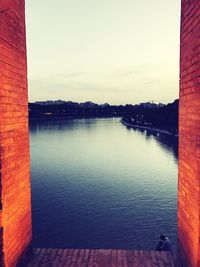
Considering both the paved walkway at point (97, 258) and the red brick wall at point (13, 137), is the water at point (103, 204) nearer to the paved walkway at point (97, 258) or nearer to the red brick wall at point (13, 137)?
the paved walkway at point (97, 258)

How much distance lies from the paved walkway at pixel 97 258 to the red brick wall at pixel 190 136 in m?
1.04

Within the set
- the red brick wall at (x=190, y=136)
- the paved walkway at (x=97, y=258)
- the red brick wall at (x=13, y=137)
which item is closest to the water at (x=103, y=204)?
the paved walkway at (x=97, y=258)

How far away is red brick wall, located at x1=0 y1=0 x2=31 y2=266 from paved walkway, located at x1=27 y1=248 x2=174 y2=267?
0.71 metres

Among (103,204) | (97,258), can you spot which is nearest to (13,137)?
(97,258)

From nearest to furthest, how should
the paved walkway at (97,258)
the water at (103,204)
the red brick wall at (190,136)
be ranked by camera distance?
1. the red brick wall at (190,136)
2. the paved walkway at (97,258)
3. the water at (103,204)

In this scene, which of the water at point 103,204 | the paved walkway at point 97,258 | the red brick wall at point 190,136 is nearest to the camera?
the red brick wall at point 190,136

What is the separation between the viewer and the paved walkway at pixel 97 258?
6.52 meters

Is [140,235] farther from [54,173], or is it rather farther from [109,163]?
[109,163]

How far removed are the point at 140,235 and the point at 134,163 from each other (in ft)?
68.5

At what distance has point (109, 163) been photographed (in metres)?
37.4

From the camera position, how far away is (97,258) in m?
6.81

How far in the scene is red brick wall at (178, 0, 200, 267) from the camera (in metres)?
4.60

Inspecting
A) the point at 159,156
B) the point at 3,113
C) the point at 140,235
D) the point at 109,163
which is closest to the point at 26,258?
the point at 3,113

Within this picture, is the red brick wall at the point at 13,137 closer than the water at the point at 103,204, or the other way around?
the red brick wall at the point at 13,137
